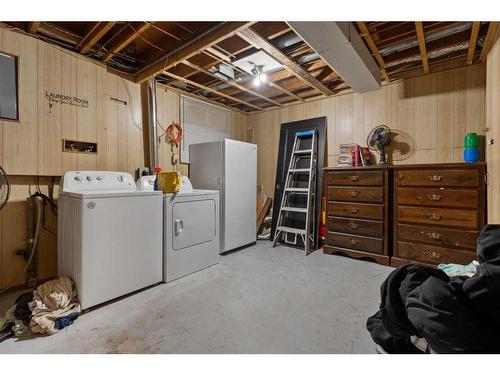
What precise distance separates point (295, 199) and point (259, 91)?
1766 mm

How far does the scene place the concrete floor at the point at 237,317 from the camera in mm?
1410

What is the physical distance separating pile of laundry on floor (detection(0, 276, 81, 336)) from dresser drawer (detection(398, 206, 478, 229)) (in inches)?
123

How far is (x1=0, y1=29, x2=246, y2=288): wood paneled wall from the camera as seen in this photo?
2.05 meters

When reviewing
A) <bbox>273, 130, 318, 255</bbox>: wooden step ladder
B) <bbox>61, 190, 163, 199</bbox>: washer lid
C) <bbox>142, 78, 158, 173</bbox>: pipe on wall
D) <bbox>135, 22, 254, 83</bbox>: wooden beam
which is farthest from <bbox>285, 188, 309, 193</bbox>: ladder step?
<bbox>135, 22, 254, 83</bbox>: wooden beam

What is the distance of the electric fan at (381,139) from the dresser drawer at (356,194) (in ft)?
1.75

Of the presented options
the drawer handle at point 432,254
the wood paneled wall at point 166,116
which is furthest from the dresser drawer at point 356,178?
the wood paneled wall at point 166,116

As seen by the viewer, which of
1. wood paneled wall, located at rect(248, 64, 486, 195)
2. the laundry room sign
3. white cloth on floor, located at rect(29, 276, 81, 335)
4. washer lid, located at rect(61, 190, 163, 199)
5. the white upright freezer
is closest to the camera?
white cloth on floor, located at rect(29, 276, 81, 335)

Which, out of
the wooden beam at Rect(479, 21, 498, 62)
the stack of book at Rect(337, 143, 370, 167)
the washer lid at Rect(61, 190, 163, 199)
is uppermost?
the wooden beam at Rect(479, 21, 498, 62)

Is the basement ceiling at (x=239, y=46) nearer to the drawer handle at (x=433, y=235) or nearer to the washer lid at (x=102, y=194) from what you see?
the washer lid at (x=102, y=194)

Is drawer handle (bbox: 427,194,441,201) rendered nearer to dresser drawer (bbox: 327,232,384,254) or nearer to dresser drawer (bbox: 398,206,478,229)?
dresser drawer (bbox: 398,206,478,229)

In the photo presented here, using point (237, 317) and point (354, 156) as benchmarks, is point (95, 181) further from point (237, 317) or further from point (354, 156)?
point (354, 156)

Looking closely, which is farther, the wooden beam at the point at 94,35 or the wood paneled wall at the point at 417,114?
the wood paneled wall at the point at 417,114
